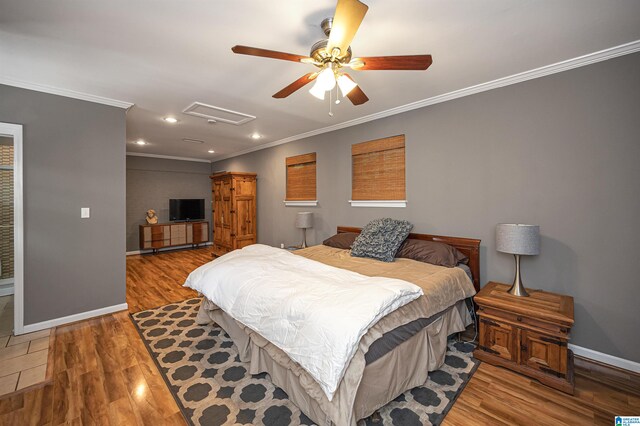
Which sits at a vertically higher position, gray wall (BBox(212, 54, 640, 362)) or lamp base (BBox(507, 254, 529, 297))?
gray wall (BBox(212, 54, 640, 362))

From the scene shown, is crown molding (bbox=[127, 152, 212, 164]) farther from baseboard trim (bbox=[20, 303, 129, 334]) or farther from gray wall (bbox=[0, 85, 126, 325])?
baseboard trim (bbox=[20, 303, 129, 334])

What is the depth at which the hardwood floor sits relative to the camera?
175 cm

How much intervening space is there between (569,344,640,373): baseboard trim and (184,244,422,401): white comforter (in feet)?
5.70

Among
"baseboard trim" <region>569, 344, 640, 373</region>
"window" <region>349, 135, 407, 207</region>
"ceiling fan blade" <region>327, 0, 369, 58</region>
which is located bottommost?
"baseboard trim" <region>569, 344, 640, 373</region>

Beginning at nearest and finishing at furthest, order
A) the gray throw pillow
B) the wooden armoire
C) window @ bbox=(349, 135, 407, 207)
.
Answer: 1. the gray throw pillow
2. window @ bbox=(349, 135, 407, 207)
3. the wooden armoire

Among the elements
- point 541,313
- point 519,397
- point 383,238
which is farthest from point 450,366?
point 383,238

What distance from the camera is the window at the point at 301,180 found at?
4.86 metres

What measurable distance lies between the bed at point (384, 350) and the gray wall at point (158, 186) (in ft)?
17.6

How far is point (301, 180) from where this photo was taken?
5.09 m

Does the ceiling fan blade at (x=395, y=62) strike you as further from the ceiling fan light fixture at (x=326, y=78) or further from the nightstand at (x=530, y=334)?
the nightstand at (x=530, y=334)

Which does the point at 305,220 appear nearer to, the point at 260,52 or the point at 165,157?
the point at 260,52

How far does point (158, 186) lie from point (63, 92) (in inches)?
177

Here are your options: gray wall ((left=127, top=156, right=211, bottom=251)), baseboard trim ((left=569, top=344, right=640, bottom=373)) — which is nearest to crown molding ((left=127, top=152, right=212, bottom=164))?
gray wall ((left=127, top=156, right=211, bottom=251))

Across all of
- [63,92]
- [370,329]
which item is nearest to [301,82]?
[370,329]
